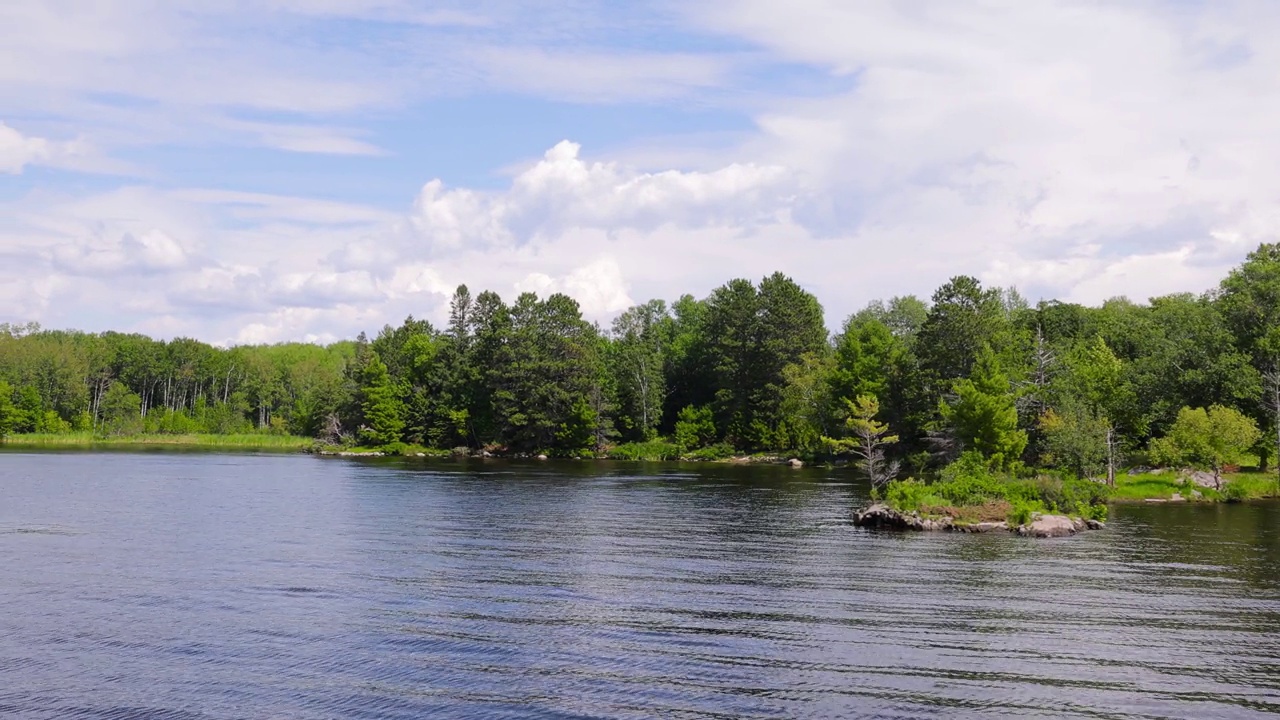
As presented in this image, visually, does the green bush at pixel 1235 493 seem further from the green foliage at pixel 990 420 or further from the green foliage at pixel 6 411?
the green foliage at pixel 6 411

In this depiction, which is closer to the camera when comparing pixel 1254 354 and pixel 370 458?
pixel 1254 354

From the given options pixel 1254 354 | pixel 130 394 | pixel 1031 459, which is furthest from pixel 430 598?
pixel 130 394

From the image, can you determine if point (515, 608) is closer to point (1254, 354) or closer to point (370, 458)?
point (1254, 354)

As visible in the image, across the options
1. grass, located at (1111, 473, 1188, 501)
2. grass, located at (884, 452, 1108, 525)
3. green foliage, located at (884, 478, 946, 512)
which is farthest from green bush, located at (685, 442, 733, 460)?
green foliage, located at (884, 478, 946, 512)

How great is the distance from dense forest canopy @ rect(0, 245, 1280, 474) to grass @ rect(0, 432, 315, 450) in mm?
6168

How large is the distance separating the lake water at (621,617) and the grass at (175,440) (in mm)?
107996

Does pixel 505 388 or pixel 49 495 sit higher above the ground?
pixel 505 388

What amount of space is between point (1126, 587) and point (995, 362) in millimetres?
45476

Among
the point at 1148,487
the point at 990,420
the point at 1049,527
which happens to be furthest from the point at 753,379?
the point at 1049,527

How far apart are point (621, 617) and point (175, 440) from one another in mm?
161088

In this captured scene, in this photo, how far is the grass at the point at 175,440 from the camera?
157000 millimetres

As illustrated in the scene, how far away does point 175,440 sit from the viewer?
16938cm

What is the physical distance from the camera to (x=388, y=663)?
26.0m

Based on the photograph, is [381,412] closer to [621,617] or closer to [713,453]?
[713,453]
